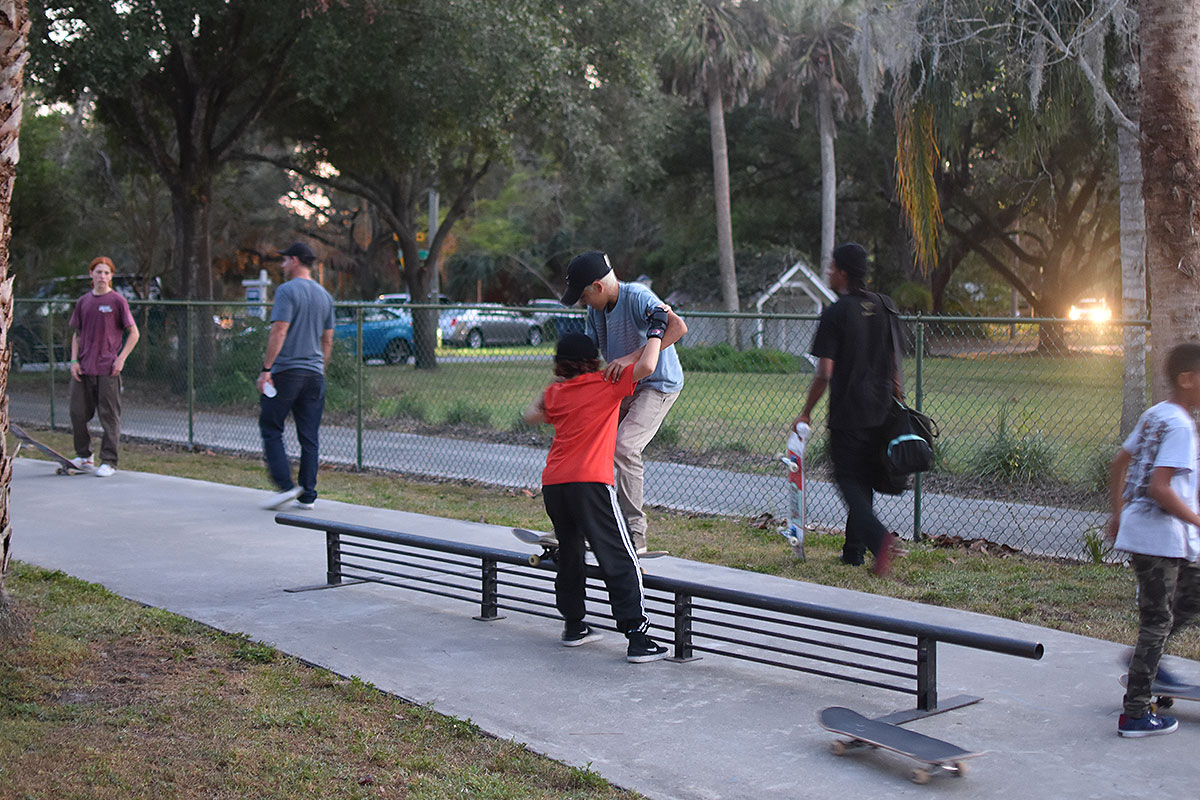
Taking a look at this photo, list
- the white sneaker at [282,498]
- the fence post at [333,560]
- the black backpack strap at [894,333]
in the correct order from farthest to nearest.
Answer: the white sneaker at [282,498], the fence post at [333,560], the black backpack strap at [894,333]

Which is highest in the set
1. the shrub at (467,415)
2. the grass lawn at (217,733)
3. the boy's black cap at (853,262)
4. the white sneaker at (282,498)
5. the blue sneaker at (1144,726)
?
the boy's black cap at (853,262)

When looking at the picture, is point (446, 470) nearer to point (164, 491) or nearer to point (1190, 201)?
point (164, 491)

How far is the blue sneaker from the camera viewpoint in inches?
164

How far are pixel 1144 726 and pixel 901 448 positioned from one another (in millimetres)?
2061

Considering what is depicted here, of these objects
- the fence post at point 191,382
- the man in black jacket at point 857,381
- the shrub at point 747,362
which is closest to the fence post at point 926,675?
the man in black jacket at point 857,381

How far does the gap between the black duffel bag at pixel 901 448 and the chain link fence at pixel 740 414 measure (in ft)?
1.68

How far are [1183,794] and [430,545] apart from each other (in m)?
3.72

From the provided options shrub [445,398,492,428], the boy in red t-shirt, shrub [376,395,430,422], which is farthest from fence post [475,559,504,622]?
shrub [376,395,430,422]

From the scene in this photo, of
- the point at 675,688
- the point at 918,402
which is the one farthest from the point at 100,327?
the point at 675,688

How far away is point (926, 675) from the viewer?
4434 millimetres

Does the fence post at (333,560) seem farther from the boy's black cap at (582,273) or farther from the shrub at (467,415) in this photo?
the shrub at (467,415)

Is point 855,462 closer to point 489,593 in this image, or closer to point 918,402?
point 918,402

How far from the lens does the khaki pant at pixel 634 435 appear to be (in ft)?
21.2

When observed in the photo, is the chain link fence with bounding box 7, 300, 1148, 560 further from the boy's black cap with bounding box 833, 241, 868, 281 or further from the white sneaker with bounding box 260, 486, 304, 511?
the white sneaker with bounding box 260, 486, 304, 511
